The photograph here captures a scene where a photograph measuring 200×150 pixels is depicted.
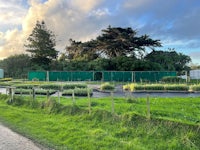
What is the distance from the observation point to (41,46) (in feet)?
219

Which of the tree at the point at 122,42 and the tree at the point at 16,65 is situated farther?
the tree at the point at 16,65

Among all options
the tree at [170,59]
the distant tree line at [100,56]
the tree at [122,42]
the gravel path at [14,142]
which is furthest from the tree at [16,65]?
the gravel path at [14,142]

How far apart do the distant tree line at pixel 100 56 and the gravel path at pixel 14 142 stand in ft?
144

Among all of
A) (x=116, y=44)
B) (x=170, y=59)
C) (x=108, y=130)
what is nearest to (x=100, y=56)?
(x=116, y=44)

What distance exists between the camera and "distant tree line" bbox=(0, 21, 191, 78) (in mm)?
54984

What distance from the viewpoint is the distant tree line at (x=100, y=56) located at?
180 ft

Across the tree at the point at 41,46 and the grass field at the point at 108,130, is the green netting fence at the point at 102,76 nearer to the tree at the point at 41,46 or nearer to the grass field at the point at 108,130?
the tree at the point at 41,46

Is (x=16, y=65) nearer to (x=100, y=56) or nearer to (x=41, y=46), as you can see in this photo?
(x=41, y=46)

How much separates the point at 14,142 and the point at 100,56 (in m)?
54.0

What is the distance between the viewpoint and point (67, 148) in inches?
309

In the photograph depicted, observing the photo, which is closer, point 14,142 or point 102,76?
point 14,142

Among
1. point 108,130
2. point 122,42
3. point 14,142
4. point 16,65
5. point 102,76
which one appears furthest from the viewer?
point 16,65

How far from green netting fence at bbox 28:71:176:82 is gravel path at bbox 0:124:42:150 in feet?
122

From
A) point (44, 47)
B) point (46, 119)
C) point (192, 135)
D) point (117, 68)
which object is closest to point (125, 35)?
point (117, 68)
